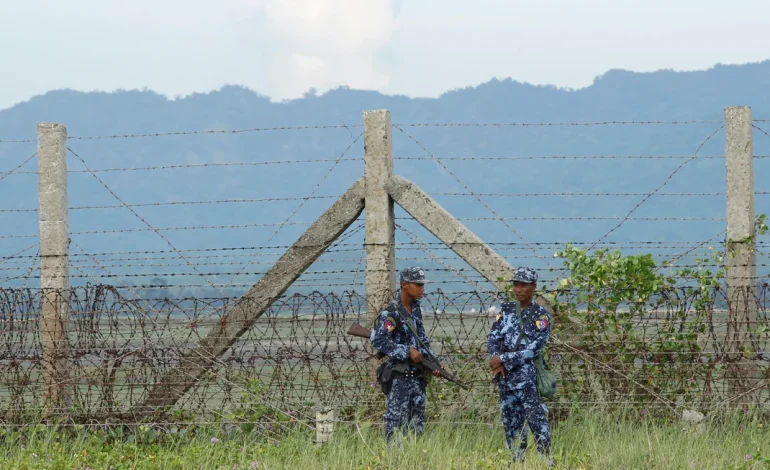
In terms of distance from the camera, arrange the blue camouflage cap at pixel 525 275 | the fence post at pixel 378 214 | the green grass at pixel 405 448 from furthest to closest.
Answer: the fence post at pixel 378 214, the blue camouflage cap at pixel 525 275, the green grass at pixel 405 448

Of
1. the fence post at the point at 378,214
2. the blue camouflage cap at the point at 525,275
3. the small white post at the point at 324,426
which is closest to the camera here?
the blue camouflage cap at the point at 525,275

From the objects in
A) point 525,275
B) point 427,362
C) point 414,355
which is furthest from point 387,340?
point 525,275

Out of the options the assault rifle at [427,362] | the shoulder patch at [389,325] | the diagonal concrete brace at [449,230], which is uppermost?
the diagonal concrete brace at [449,230]

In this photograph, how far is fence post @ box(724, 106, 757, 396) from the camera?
331 inches

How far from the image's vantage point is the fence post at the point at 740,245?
841 cm

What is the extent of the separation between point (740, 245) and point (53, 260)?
19.3 ft

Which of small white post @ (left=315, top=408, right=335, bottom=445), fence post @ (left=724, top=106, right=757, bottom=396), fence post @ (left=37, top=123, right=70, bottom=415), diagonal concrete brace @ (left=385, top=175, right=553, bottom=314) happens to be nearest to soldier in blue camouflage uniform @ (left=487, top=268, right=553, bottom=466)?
diagonal concrete brace @ (left=385, top=175, right=553, bottom=314)

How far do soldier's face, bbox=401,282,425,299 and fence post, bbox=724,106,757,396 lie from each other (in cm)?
287

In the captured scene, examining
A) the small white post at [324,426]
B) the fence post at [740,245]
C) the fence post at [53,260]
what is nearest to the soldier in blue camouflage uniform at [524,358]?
the small white post at [324,426]

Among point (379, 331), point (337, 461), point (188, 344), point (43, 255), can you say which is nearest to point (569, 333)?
point (379, 331)

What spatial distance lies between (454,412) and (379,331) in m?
1.49

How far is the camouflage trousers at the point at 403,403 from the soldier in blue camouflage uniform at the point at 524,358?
2.00ft

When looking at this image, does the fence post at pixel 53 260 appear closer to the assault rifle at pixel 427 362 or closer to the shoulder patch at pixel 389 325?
the assault rifle at pixel 427 362

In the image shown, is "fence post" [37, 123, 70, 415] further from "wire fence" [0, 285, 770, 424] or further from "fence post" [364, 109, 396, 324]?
"fence post" [364, 109, 396, 324]
